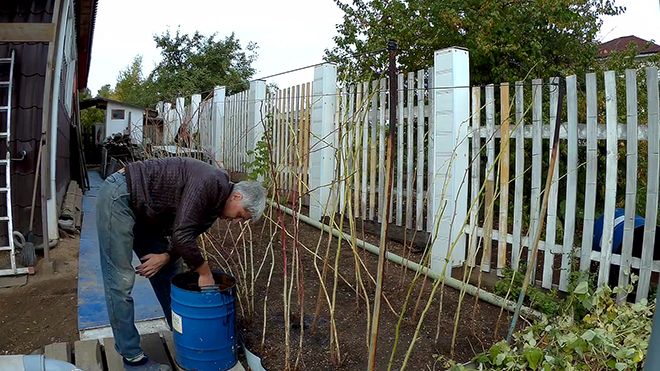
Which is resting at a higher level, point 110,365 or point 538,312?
point 538,312

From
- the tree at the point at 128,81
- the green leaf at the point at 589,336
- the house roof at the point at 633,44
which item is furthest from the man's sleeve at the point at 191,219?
the tree at the point at 128,81

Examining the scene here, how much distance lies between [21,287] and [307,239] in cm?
248

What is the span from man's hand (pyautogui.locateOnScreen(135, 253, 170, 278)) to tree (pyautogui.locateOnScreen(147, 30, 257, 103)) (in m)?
24.7

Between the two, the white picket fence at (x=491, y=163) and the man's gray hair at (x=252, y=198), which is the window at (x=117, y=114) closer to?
the white picket fence at (x=491, y=163)

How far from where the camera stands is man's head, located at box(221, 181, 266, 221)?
258cm

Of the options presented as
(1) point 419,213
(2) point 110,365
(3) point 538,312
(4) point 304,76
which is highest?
(4) point 304,76

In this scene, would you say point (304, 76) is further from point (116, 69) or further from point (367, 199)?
point (116, 69)

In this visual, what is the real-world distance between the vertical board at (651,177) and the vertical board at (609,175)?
0.62 ft

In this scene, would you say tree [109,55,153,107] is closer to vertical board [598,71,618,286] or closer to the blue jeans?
the blue jeans

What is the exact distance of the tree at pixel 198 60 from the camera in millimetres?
26719

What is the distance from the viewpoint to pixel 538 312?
10.5ft

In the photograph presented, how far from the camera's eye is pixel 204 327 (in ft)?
8.69

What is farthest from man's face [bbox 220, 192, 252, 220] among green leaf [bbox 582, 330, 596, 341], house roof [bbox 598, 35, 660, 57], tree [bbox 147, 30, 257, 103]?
tree [bbox 147, 30, 257, 103]

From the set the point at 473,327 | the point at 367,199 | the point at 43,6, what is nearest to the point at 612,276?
the point at 473,327
